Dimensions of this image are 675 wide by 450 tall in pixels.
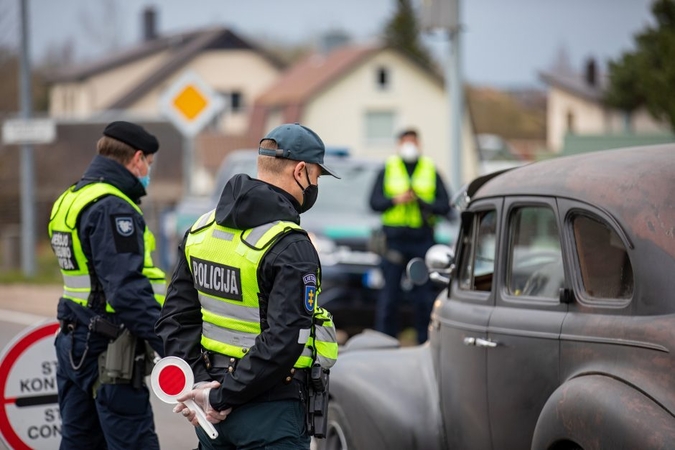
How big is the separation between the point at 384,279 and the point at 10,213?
30.1 m

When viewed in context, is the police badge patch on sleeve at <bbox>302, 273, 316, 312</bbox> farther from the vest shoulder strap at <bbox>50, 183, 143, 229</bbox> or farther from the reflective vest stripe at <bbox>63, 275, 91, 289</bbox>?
the reflective vest stripe at <bbox>63, 275, 91, 289</bbox>

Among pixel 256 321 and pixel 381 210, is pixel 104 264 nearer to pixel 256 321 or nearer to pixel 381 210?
pixel 256 321

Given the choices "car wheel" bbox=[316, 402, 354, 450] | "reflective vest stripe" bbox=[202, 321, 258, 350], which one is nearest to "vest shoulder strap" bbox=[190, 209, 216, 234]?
"reflective vest stripe" bbox=[202, 321, 258, 350]

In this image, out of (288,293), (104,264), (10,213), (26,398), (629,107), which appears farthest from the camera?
(629,107)

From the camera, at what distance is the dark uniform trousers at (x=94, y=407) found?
16.9ft

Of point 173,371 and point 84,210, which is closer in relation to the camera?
point 173,371

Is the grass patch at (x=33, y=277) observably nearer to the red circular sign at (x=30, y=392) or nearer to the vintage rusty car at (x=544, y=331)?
the red circular sign at (x=30, y=392)

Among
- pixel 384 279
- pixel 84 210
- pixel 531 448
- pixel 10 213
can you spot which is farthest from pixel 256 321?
pixel 10 213

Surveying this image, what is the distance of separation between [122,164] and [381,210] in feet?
17.9

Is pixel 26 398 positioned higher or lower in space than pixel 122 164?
lower

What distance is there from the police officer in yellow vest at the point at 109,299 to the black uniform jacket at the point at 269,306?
1.10 metres

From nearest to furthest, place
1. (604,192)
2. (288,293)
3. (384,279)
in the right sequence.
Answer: (288,293) → (604,192) → (384,279)

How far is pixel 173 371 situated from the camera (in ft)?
12.5

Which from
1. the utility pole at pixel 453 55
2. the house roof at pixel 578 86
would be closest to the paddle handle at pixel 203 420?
the utility pole at pixel 453 55
